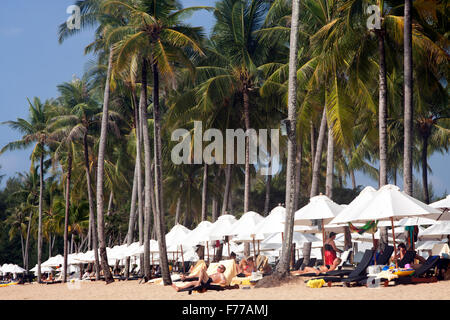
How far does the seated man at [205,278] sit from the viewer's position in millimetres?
15883

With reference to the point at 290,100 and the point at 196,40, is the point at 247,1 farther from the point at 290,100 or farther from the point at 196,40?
the point at 290,100

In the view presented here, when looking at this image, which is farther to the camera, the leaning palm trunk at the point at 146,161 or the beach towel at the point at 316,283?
the leaning palm trunk at the point at 146,161

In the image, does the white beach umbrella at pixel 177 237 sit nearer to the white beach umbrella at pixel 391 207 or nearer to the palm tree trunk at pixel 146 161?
the palm tree trunk at pixel 146 161

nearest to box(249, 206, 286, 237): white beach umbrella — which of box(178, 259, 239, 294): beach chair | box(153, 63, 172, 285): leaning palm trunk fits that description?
box(178, 259, 239, 294): beach chair

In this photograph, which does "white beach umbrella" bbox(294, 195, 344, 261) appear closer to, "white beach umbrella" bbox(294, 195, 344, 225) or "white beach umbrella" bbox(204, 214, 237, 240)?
"white beach umbrella" bbox(294, 195, 344, 225)

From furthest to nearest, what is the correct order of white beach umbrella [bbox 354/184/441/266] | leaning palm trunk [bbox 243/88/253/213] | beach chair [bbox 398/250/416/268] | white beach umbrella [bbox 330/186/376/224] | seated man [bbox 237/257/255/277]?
leaning palm trunk [bbox 243/88/253/213], seated man [bbox 237/257/255/277], white beach umbrella [bbox 330/186/376/224], beach chair [bbox 398/250/416/268], white beach umbrella [bbox 354/184/441/266]

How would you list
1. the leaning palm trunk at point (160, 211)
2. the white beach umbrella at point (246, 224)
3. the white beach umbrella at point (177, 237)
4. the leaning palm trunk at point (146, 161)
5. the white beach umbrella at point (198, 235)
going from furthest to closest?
the white beach umbrella at point (177, 237), the white beach umbrella at point (198, 235), the leaning palm trunk at point (146, 161), the white beach umbrella at point (246, 224), the leaning palm trunk at point (160, 211)

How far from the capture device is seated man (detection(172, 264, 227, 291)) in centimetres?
1588

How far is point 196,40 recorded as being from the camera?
72.3ft

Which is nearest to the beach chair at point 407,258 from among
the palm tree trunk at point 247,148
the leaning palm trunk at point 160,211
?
the leaning palm trunk at point 160,211

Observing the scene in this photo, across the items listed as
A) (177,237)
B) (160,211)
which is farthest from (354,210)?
(177,237)

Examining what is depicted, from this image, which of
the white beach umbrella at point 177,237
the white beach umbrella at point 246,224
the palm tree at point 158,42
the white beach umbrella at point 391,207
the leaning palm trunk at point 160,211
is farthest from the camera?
the white beach umbrella at point 177,237

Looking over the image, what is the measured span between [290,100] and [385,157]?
3.83m
